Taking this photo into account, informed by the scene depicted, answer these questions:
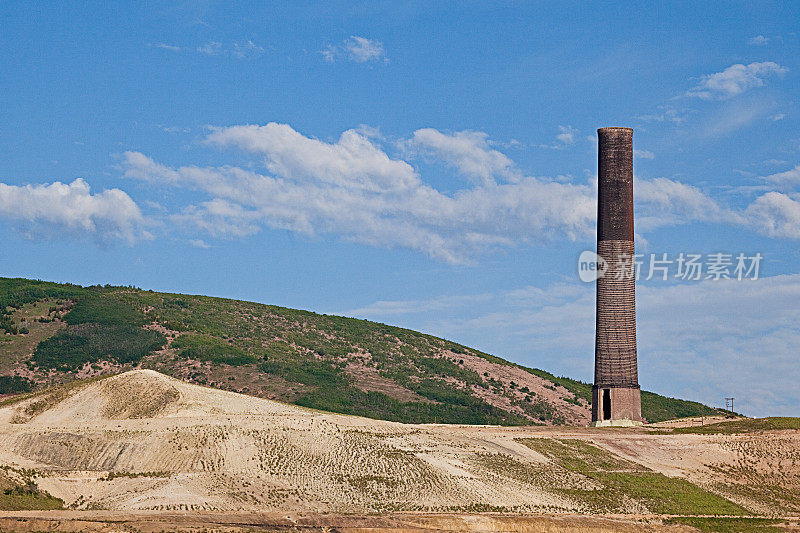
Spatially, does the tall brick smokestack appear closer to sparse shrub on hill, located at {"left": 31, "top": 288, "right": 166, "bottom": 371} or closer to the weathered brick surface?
the weathered brick surface

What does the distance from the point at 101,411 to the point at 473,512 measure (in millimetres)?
27070

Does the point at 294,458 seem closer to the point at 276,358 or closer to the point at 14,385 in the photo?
the point at 14,385

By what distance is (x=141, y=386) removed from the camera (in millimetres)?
67812

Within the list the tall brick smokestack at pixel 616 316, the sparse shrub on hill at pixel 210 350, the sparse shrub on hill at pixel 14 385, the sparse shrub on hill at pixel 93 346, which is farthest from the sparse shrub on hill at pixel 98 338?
the tall brick smokestack at pixel 616 316

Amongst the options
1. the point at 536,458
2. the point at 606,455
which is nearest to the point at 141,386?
the point at 536,458

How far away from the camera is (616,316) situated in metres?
77.7

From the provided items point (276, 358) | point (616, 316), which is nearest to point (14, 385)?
point (276, 358)

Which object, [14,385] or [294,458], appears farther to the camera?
[14,385]

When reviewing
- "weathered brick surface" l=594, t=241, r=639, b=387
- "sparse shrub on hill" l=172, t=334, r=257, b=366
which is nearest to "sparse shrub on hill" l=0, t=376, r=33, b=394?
"sparse shrub on hill" l=172, t=334, r=257, b=366

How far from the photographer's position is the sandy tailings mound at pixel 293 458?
49594 mm

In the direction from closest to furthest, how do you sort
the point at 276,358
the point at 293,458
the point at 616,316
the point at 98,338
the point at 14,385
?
the point at 293,458
the point at 616,316
the point at 14,385
the point at 98,338
the point at 276,358

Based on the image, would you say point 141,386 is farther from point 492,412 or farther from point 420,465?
point 492,412

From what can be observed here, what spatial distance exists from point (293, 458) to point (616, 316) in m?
31.2

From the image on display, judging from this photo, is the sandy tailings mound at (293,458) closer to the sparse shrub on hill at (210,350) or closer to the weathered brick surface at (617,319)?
the weathered brick surface at (617,319)
